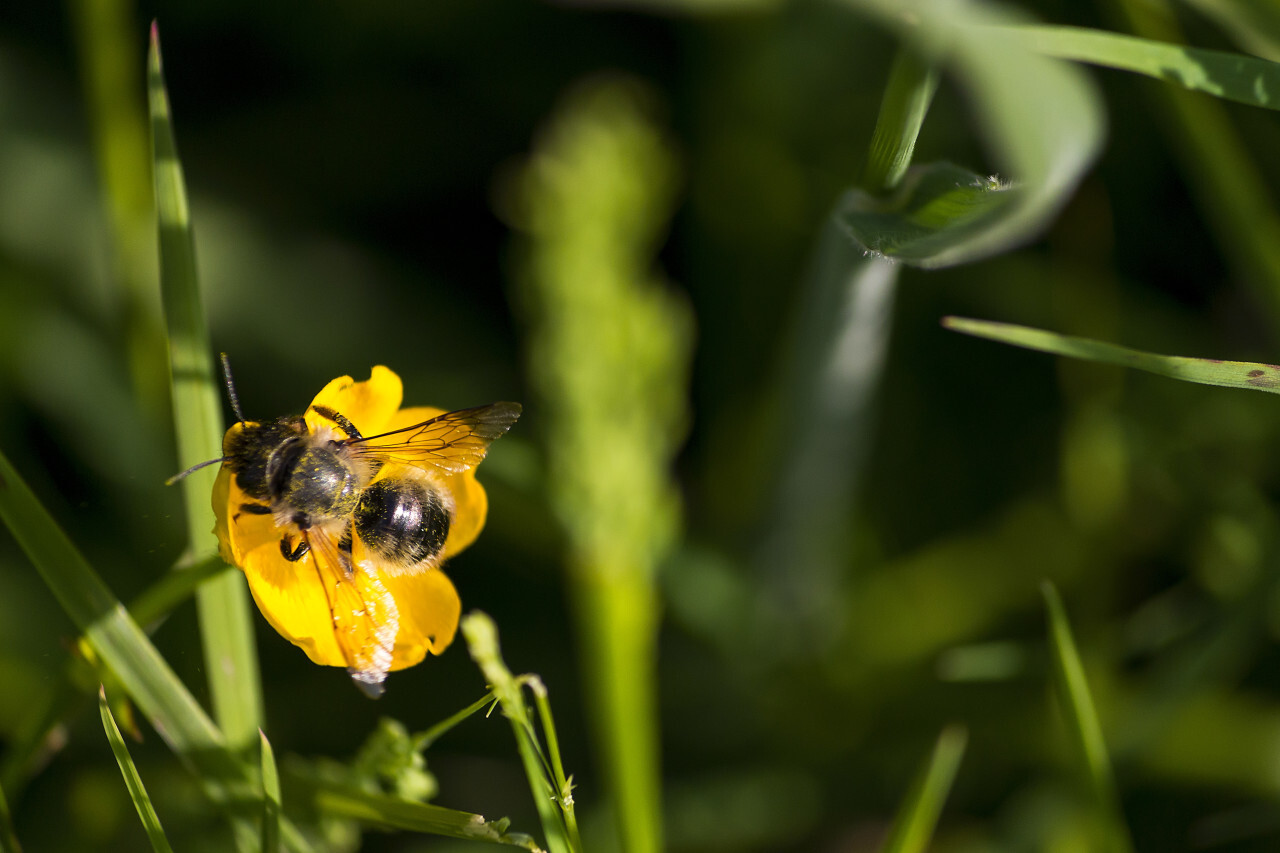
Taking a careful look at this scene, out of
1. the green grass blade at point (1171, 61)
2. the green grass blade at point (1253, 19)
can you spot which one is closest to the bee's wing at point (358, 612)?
the green grass blade at point (1171, 61)

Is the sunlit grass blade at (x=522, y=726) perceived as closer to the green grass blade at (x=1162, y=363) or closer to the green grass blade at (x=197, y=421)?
the green grass blade at (x=197, y=421)

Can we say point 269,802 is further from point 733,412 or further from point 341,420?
point 733,412

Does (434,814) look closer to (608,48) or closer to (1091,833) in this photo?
(1091,833)

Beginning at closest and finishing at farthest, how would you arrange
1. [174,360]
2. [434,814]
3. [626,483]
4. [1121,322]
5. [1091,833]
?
[434,814], [174,360], [626,483], [1091,833], [1121,322]

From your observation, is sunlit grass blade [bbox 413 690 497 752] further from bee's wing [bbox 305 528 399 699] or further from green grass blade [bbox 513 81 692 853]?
green grass blade [bbox 513 81 692 853]

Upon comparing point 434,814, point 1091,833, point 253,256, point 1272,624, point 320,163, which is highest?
point 320,163

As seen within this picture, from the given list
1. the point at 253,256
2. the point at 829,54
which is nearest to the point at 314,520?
the point at 253,256
